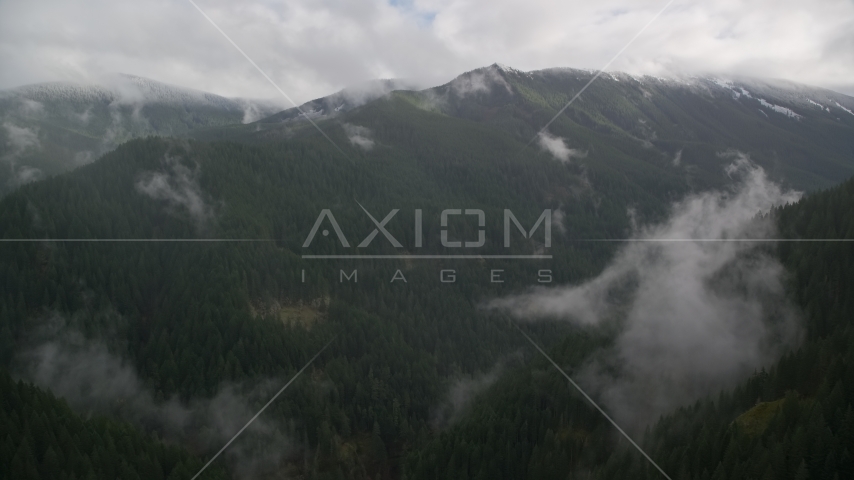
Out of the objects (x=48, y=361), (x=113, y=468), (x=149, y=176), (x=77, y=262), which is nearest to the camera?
(x=113, y=468)

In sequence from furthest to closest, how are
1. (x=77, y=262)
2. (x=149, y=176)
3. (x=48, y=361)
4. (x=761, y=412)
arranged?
(x=149, y=176) → (x=77, y=262) → (x=48, y=361) → (x=761, y=412)

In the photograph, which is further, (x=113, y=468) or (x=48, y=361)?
(x=48, y=361)

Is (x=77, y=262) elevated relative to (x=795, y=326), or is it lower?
elevated

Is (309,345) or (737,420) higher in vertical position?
(737,420)

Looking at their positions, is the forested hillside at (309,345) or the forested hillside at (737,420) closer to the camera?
the forested hillside at (737,420)

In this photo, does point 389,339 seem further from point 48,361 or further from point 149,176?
point 149,176

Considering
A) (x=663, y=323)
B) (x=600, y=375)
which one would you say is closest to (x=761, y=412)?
(x=600, y=375)

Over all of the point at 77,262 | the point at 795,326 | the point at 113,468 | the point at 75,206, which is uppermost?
the point at 75,206

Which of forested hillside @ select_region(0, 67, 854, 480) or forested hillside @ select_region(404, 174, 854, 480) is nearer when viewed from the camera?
forested hillside @ select_region(404, 174, 854, 480)

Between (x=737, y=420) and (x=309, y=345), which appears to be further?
(x=309, y=345)

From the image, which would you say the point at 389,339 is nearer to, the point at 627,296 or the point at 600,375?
the point at 600,375
